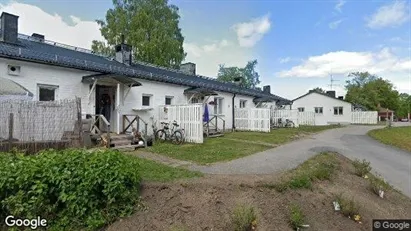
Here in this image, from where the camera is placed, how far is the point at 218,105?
66.5ft

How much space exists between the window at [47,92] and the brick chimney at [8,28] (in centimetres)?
278

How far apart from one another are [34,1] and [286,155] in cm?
Result: 1681

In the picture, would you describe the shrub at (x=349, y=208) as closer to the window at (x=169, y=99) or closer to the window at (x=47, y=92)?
the window at (x=47, y=92)

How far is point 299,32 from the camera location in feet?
54.7

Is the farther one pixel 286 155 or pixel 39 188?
pixel 286 155

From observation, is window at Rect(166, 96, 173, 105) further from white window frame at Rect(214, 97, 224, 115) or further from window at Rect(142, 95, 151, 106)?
white window frame at Rect(214, 97, 224, 115)

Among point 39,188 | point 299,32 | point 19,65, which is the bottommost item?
point 39,188

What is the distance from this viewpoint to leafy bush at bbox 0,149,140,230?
4.22m

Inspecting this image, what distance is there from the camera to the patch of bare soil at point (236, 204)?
177 inches

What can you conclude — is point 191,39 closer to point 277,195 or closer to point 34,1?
point 34,1

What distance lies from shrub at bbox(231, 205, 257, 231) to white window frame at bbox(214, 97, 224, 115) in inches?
601

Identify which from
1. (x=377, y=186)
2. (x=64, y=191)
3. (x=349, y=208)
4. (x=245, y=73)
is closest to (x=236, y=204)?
(x=349, y=208)

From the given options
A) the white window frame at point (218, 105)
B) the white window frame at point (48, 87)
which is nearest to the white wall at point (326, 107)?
the white window frame at point (218, 105)

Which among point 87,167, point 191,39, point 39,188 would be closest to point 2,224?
point 39,188
